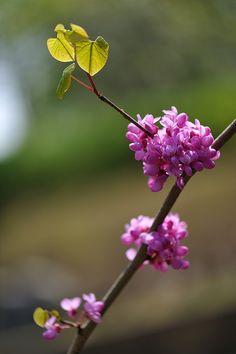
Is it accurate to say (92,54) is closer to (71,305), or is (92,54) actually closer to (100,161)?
(71,305)

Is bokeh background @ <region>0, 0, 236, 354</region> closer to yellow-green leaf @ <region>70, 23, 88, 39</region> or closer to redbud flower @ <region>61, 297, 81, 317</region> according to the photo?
redbud flower @ <region>61, 297, 81, 317</region>

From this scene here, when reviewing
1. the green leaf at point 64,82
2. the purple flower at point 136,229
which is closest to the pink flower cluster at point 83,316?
the purple flower at point 136,229

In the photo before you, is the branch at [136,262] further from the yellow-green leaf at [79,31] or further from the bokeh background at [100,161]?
the bokeh background at [100,161]

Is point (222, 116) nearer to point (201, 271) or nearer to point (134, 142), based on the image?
point (201, 271)

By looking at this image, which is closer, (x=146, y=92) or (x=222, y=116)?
(x=222, y=116)

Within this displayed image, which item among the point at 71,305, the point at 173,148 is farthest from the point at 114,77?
the point at 173,148

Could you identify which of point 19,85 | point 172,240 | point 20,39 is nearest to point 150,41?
point 20,39

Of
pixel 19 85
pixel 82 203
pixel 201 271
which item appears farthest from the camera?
pixel 19 85

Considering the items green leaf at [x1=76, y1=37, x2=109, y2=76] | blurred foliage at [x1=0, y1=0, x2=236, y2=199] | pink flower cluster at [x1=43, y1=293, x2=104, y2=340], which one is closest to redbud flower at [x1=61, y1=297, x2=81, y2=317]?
pink flower cluster at [x1=43, y1=293, x2=104, y2=340]
